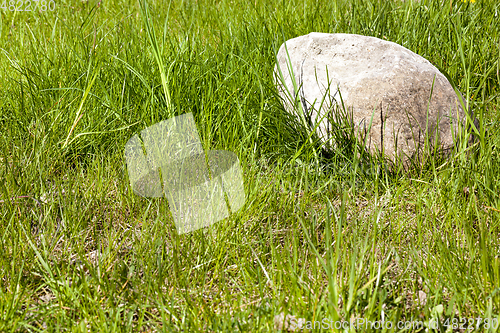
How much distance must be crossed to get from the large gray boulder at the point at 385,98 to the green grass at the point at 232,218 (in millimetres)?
127

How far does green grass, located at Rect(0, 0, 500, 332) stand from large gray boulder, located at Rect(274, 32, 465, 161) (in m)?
0.13

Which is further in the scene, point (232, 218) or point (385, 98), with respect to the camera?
point (385, 98)

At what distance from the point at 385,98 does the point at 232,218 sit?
1.07 metres

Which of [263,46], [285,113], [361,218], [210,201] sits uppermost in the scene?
[263,46]

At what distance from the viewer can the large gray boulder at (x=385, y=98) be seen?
2238mm

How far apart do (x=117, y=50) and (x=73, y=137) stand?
910 millimetres

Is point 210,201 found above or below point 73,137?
below

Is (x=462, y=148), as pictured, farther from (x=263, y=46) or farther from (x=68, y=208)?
(x=68, y=208)

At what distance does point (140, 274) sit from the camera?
1696mm

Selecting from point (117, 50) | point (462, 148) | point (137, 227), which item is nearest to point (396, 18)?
point (462, 148)

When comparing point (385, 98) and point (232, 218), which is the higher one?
point (385, 98)

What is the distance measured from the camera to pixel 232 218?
184 centimetres

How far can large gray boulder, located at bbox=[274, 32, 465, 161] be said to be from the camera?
224cm

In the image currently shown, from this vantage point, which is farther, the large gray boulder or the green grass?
the large gray boulder
